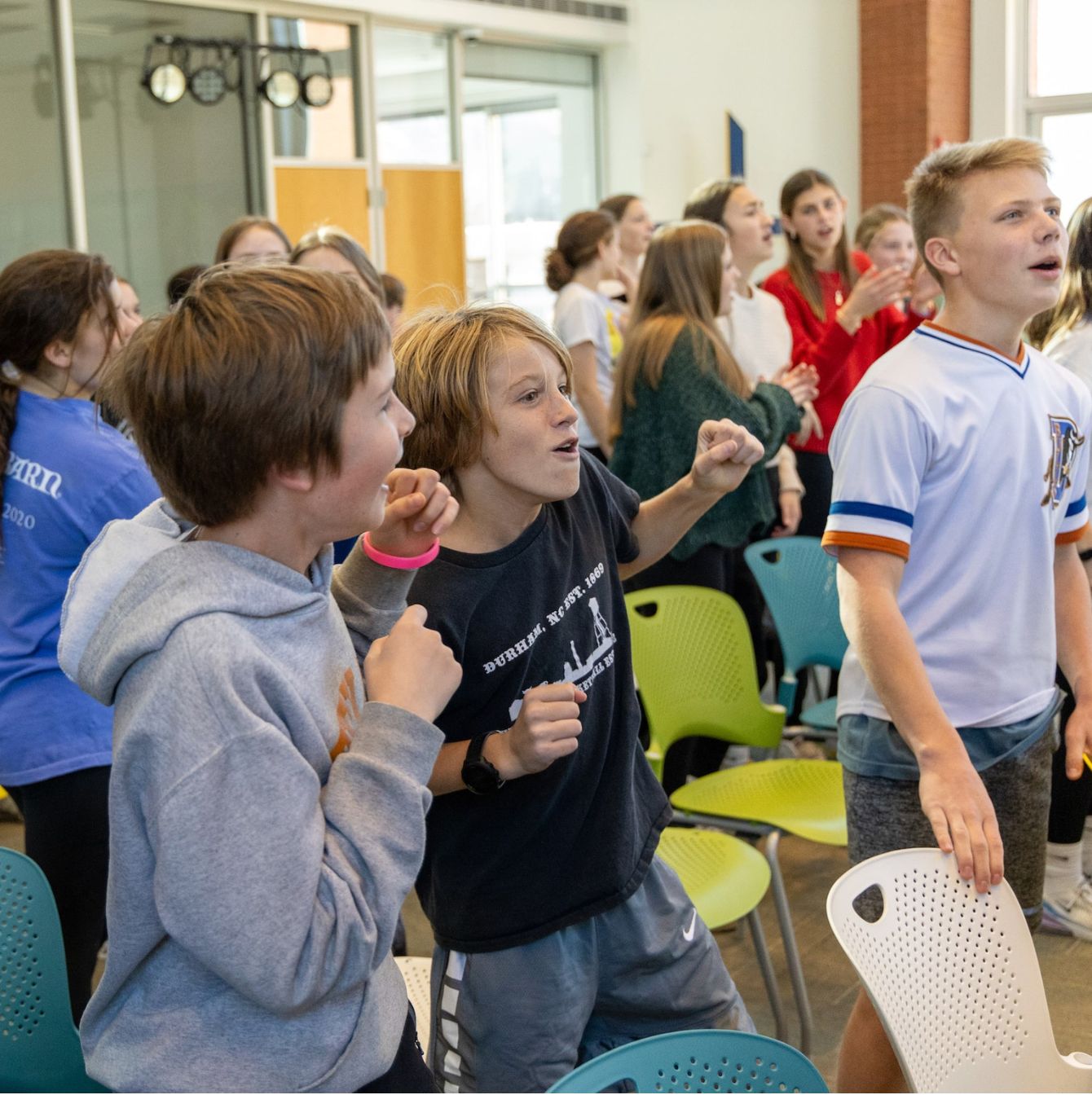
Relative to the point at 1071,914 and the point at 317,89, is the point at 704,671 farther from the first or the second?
the point at 317,89

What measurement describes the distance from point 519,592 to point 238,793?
22.9 inches

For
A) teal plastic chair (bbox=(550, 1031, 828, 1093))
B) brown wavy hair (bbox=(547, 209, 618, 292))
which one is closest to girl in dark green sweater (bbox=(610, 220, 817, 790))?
brown wavy hair (bbox=(547, 209, 618, 292))

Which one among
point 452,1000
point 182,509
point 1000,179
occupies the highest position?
point 1000,179

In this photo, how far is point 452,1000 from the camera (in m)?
1.55

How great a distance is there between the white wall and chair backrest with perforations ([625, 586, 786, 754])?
701cm

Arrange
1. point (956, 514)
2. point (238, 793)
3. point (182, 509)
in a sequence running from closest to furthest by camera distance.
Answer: point (238, 793) → point (182, 509) → point (956, 514)

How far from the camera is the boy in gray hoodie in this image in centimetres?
100

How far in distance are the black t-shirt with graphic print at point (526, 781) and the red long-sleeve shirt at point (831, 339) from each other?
2.55 m

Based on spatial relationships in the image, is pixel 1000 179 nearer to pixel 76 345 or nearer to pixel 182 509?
pixel 182 509

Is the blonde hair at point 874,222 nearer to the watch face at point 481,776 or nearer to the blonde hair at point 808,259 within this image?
the blonde hair at point 808,259

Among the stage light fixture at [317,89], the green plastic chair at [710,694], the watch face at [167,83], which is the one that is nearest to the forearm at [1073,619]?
the green plastic chair at [710,694]

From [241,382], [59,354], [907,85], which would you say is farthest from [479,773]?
[907,85]

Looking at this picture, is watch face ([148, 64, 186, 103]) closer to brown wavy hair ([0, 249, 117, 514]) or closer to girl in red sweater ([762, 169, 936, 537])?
girl in red sweater ([762, 169, 936, 537])

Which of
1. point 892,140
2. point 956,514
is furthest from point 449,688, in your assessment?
point 892,140
